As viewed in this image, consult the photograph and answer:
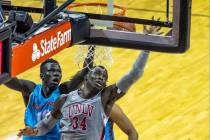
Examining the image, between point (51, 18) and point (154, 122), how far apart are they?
362 cm

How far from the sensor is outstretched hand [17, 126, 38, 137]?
448cm

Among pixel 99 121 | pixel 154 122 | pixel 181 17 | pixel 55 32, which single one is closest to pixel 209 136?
pixel 154 122

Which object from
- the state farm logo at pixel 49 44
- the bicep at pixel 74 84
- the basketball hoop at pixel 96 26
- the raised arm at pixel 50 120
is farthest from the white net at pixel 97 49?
the state farm logo at pixel 49 44

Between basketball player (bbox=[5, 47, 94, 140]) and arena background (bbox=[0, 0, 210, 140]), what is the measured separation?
136cm

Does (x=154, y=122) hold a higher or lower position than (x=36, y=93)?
lower

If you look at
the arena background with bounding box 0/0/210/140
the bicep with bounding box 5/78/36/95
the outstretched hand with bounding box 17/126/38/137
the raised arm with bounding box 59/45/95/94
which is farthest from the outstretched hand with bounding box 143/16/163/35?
the arena background with bounding box 0/0/210/140

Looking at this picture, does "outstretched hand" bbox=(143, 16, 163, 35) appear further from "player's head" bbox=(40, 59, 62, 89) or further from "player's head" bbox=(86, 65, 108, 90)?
"player's head" bbox=(40, 59, 62, 89)

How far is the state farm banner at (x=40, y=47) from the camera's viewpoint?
3.27 metres

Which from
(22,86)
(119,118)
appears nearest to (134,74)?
(119,118)

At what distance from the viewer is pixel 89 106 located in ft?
15.0

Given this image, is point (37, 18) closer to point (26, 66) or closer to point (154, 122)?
point (26, 66)

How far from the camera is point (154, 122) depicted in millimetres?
7055

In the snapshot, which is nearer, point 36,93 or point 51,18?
point 51,18

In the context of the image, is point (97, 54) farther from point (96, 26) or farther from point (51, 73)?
point (96, 26)
